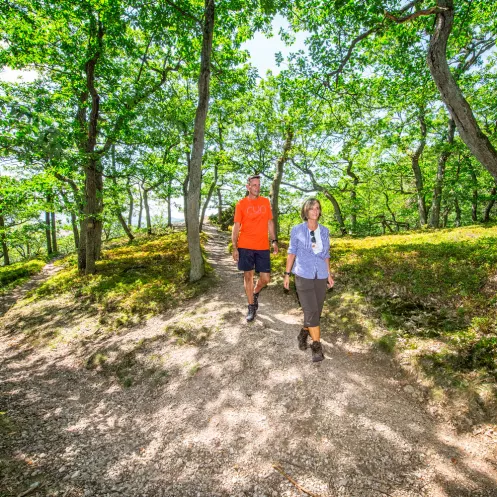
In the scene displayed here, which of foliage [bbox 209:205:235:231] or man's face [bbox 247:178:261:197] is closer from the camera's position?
man's face [bbox 247:178:261:197]

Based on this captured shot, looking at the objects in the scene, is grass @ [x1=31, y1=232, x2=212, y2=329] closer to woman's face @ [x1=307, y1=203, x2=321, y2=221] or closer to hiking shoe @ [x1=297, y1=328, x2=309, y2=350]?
hiking shoe @ [x1=297, y1=328, x2=309, y2=350]

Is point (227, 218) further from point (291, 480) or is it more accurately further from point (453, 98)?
point (291, 480)

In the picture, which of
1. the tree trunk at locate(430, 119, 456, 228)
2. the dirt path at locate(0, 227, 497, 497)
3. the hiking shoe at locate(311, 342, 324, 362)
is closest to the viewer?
the dirt path at locate(0, 227, 497, 497)

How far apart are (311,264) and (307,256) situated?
149 millimetres

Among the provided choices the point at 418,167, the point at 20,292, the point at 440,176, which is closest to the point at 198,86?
the point at 20,292

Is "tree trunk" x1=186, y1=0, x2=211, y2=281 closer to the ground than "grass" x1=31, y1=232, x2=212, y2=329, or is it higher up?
higher up

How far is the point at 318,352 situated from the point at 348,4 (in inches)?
351

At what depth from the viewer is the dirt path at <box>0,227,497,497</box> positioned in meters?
2.58

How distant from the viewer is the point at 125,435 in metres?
3.44

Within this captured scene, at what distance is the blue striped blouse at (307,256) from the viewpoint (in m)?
4.13

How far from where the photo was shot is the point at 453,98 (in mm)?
4898

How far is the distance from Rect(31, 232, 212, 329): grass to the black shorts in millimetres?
3578

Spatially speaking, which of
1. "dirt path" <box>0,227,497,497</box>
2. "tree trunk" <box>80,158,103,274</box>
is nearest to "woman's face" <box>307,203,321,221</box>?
"dirt path" <box>0,227,497,497</box>

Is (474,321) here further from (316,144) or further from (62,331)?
(316,144)
